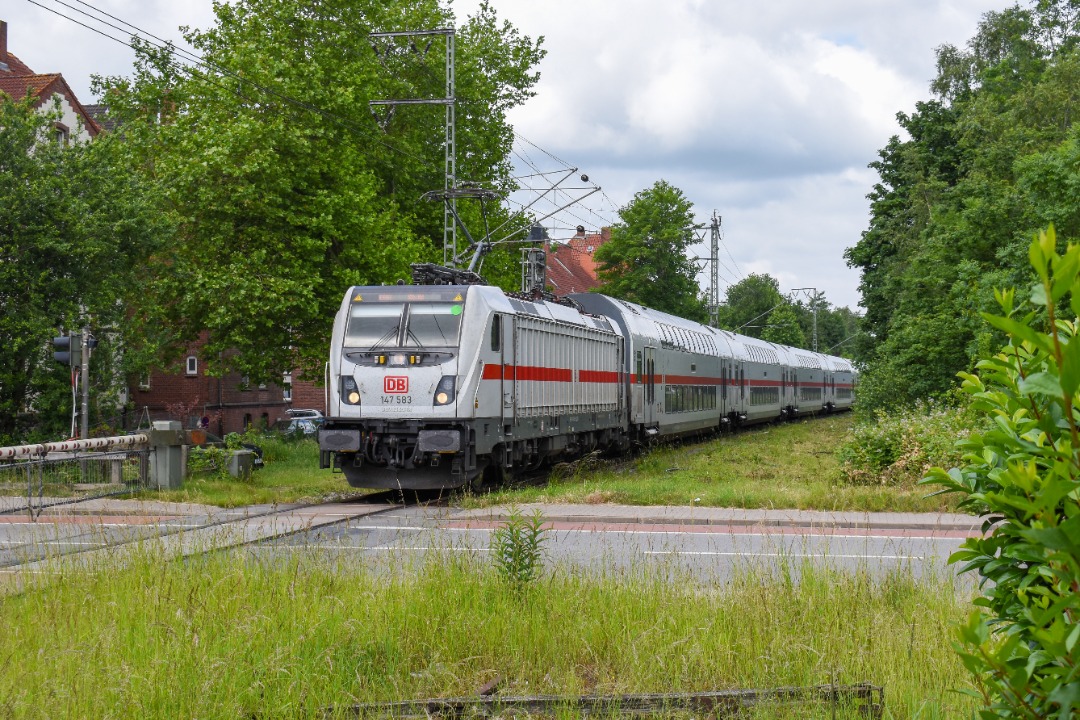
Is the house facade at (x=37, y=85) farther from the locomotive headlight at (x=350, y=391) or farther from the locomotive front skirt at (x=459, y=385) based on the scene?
the locomotive headlight at (x=350, y=391)

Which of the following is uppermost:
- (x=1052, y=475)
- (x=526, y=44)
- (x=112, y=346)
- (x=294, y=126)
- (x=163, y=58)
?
(x=526, y=44)

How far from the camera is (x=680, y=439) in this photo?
3750 centimetres

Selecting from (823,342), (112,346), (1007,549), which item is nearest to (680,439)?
(112,346)

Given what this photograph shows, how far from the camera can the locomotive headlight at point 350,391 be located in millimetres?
18812

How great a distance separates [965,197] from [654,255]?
34618mm

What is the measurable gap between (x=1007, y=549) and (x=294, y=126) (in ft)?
93.8

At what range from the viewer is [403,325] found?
1897 cm

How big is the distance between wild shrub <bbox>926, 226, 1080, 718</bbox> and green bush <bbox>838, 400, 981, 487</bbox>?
15.2 m

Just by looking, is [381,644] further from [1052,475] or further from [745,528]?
[745,528]

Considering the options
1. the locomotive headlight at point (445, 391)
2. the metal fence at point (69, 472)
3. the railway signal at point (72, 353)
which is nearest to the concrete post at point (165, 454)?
the metal fence at point (69, 472)

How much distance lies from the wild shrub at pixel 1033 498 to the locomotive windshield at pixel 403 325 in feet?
51.3

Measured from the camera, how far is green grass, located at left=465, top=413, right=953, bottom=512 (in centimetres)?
1673

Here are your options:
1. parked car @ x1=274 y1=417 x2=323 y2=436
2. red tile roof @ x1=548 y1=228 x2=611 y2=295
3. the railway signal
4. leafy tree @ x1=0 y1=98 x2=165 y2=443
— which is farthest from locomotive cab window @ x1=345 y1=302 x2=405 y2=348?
red tile roof @ x1=548 y1=228 x2=611 y2=295

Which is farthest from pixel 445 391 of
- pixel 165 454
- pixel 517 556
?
pixel 517 556
